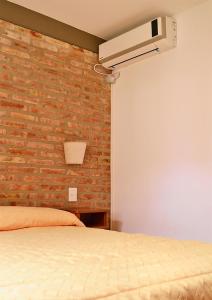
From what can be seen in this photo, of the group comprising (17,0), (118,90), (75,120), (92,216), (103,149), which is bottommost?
(92,216)

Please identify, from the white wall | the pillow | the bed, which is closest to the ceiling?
the white wall

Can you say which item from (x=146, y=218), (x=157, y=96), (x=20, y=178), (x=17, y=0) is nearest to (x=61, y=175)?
(x=20, y=178)

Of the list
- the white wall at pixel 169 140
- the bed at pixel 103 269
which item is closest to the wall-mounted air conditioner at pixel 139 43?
the white wall at pixel 169 140

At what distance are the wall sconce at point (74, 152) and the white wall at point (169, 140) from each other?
0.45m

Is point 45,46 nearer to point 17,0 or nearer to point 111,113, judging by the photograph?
point 17,0

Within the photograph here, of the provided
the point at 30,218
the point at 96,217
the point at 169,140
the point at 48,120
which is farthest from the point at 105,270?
the point at 96,217

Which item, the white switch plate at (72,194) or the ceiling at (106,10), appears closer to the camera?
the ceiling at (106,10)

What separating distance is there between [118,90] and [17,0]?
1189 mm

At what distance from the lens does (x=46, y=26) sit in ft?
9.69

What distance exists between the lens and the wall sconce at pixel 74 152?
2889 mm

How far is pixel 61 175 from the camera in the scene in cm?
296

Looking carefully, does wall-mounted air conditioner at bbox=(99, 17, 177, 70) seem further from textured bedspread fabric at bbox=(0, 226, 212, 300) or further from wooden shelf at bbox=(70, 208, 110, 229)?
textured bedspread fabric at bbox=(0, 226, 212, 300)

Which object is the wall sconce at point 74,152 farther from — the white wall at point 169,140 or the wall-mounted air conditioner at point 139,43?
the wall-mounted air conditioner at point 139,43

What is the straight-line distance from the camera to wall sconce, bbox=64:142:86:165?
9.48ft
